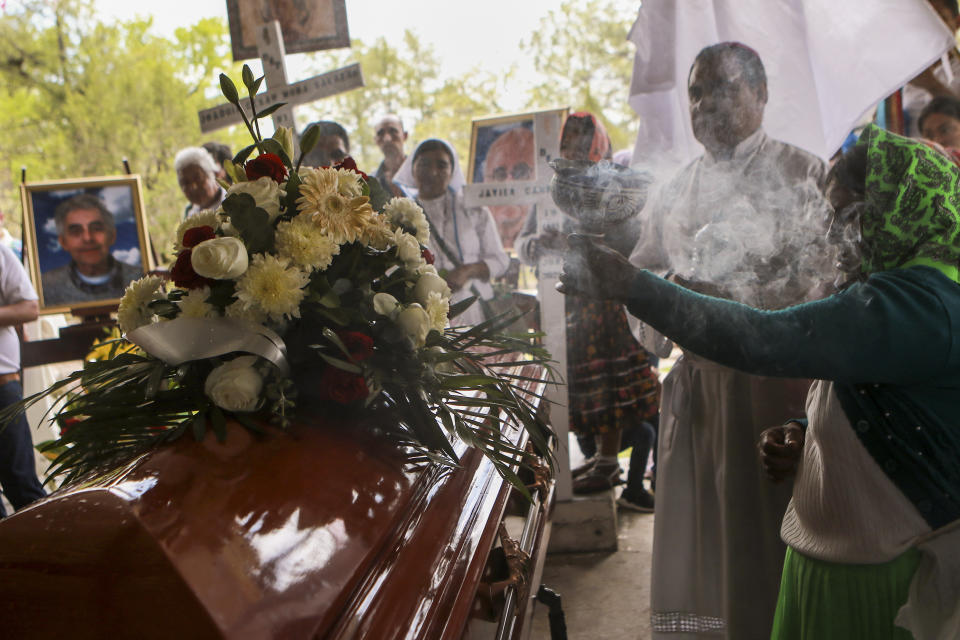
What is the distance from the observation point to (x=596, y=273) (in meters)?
Result: 1.73

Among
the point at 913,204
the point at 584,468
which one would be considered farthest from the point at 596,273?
the point at 584,468

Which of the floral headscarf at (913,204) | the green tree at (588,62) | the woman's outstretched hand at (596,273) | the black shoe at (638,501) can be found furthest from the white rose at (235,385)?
the green tree at (588,62)

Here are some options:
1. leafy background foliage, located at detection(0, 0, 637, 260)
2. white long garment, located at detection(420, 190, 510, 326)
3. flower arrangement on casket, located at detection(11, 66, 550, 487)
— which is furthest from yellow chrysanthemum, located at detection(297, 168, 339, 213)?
leafy background foliage, located at detection(0, 0, 637, 260)

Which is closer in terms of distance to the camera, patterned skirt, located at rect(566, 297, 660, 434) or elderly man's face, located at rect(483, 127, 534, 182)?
patterned skirt, located at rect(566, 297, 660, 434)

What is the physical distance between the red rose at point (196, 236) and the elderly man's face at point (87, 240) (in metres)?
4.54

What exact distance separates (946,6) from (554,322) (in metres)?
2.71

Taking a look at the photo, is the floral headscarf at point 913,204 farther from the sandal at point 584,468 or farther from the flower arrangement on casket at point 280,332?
the sandal at point 584,468

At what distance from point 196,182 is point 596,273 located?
4.17 meters

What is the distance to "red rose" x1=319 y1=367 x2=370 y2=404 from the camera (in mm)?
1490

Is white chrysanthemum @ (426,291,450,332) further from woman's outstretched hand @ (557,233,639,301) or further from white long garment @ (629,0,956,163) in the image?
white long garment @ (629,0,956,163)

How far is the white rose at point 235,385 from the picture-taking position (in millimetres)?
1412

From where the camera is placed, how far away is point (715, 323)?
5.43 feet

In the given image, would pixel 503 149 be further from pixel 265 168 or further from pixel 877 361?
pixel 877 361

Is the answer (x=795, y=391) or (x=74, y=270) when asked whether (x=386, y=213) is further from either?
(x=74, y=270)
